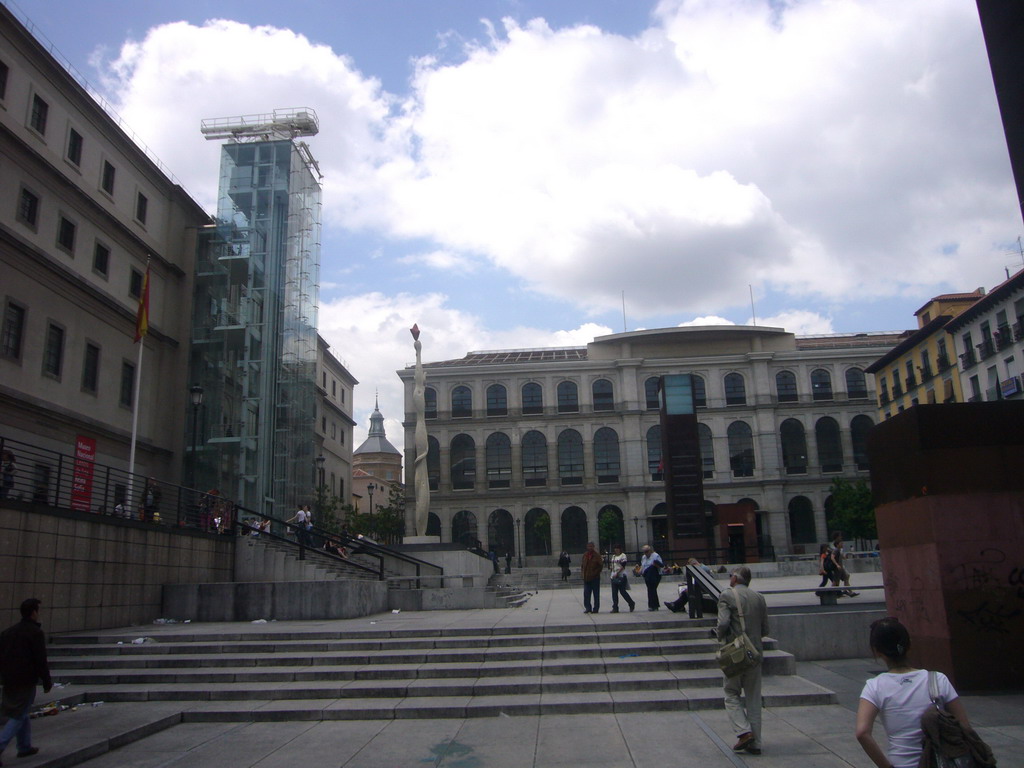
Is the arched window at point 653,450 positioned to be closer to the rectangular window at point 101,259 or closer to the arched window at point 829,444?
the arched window at point 829,444

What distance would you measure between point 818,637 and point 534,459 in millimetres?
54987

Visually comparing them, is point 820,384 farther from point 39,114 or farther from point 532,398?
point 39,114

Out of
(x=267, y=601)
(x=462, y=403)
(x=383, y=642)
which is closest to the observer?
(x=383, y=642)

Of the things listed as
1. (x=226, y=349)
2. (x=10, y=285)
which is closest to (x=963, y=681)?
(x=10, y=285)

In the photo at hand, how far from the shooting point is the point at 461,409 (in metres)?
69.6

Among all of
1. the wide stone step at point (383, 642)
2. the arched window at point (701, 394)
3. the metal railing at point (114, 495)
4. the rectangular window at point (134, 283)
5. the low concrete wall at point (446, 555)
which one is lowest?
the wide stone step at point (383, 642)

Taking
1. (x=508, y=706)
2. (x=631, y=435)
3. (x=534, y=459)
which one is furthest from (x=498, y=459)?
(x=508, y=706)

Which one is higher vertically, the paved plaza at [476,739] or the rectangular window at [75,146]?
the rectangular window at [75,146]

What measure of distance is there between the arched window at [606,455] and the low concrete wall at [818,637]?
54.1m

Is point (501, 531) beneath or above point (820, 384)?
beneath

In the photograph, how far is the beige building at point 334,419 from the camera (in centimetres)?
6194

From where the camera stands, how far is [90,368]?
3055 centimetres

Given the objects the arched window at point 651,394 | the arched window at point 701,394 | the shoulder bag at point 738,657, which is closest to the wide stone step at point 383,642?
the shoulder bag at point 738,657

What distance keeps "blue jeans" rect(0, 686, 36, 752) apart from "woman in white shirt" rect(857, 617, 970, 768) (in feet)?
25.9
